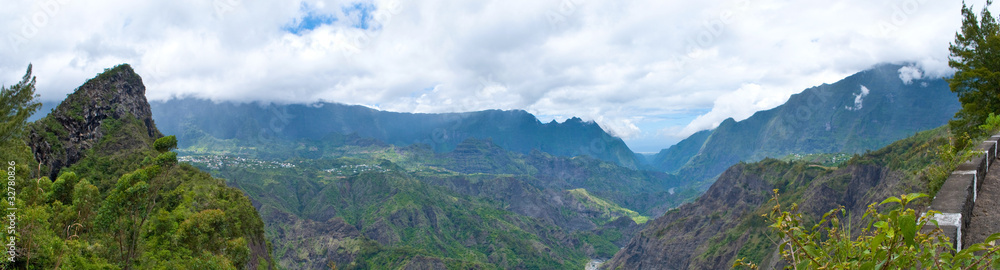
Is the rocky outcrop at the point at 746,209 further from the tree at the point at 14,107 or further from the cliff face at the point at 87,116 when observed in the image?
the cliff face at the point at 87,116

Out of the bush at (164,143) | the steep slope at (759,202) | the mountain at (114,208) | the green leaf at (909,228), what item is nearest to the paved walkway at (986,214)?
the green leaf at (909,228)

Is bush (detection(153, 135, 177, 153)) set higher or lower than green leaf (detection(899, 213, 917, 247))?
higher

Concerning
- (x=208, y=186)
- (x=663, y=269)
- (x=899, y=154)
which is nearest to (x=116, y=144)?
(x=208, y=186)

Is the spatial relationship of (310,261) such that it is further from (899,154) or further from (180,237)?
(899,154)

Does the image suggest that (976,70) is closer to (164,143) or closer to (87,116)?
(164,143)

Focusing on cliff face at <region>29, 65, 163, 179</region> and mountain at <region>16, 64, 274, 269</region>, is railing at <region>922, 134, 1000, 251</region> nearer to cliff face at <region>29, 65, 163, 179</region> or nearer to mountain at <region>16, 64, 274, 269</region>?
mountain at <region>16, 64, 274, 269</region>

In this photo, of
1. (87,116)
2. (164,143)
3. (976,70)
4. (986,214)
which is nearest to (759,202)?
(976,70)

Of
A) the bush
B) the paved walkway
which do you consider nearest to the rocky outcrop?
the paved walkway
